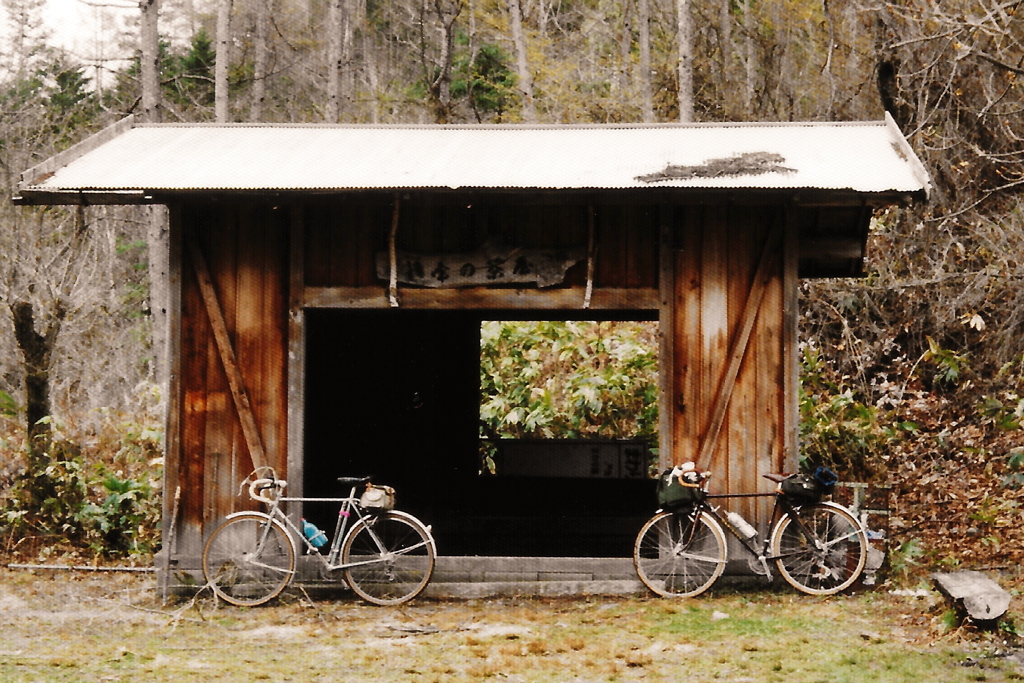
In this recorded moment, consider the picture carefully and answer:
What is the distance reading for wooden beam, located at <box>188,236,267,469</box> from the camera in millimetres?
8469

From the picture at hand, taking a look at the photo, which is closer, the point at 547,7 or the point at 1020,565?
the point at 1020,565

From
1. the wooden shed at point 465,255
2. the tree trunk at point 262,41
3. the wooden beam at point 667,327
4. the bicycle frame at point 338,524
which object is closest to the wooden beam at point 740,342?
the wooden shed at point 465,255

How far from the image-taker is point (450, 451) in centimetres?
1371

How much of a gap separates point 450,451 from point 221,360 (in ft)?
18.2

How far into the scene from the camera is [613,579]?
8.33m

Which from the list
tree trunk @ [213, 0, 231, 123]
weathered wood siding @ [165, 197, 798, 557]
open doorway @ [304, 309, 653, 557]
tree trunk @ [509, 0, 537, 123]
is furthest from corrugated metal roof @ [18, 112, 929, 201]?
tree trunk @ [509, 0, 537, 123]

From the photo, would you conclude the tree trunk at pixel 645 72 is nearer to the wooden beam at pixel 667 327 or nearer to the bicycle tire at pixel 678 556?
the wooden beam at pixel 667 327

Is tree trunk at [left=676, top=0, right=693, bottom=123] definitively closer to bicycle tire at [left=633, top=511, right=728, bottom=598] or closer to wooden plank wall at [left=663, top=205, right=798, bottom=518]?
wooden plank wall at [left=663, top=205, right=798, bottom=518]

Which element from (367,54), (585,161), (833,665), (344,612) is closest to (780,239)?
(585,161)

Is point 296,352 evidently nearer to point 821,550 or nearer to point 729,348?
point 729,348

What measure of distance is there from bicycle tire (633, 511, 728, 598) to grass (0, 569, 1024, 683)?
191mm

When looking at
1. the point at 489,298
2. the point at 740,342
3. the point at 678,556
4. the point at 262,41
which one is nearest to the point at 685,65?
the point at 262,41

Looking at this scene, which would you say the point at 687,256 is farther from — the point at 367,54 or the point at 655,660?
the point at 367,54

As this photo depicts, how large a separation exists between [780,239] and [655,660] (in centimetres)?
365
